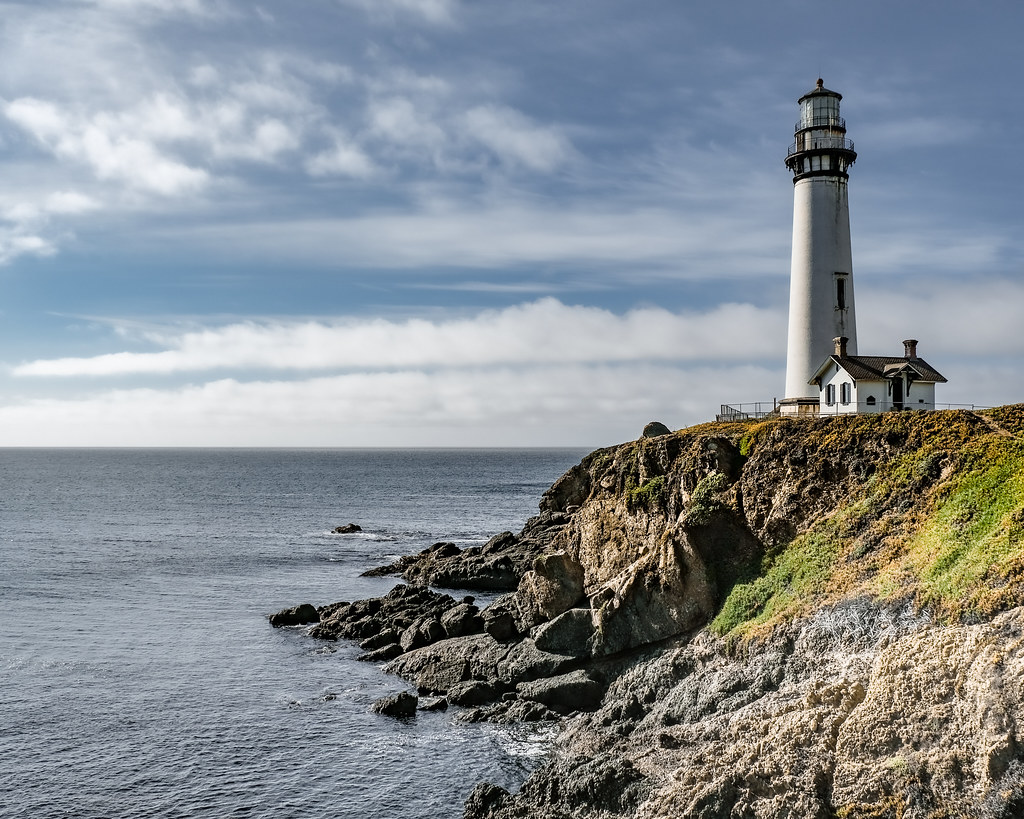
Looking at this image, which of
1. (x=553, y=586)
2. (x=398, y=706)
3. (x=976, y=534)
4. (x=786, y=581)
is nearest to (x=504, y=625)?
(x=553, y=586)

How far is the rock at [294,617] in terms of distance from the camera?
44666 mm

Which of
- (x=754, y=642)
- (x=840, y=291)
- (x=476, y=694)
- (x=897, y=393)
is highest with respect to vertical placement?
(x=840, y=291)

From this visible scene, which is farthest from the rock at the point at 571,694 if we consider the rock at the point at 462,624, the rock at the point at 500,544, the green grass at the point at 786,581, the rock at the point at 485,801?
the rock at the point at 500,544

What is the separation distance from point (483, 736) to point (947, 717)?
1484 cm

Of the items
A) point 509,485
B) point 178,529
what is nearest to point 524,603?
point 178,529

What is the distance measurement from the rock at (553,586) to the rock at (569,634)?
2.20 metres

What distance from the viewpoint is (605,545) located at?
35.5 metres

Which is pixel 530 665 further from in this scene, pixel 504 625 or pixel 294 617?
pixel 294 617

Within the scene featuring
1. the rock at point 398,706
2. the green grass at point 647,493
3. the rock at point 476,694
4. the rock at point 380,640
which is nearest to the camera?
the rock at point 398,706

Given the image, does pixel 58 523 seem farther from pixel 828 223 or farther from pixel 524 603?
pixel 828 223

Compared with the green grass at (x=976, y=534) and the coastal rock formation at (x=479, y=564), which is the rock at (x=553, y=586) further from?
the coastal rock formation at (x=479, y=564)

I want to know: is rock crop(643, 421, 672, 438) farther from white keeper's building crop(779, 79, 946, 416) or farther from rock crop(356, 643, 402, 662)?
rock crop(356, 643, 402, 662)

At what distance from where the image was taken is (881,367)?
42094mm

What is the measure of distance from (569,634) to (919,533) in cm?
1287
